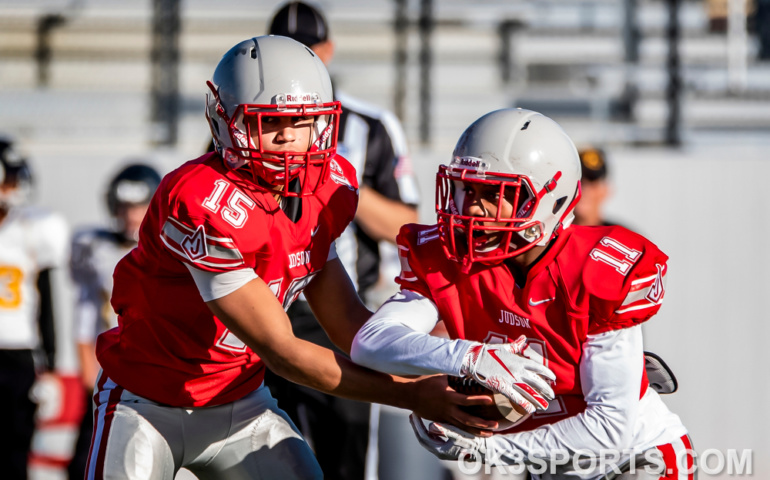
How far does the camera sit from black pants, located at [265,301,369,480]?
3385mm

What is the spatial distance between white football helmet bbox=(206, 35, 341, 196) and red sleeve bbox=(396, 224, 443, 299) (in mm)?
263

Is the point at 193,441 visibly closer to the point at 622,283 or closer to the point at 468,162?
the point at 468,162

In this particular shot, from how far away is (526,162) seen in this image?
2.24 m

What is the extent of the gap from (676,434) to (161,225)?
1.37 m

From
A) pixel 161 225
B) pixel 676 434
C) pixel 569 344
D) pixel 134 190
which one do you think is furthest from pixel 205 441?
pixel 134 190

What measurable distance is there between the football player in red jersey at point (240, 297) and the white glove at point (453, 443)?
9cm

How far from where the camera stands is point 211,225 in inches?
86.5

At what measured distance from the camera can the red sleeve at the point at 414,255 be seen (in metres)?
2.30

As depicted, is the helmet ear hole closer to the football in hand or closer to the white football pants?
the football in hand

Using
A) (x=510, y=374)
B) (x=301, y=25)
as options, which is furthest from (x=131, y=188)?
(x=510, y=374)

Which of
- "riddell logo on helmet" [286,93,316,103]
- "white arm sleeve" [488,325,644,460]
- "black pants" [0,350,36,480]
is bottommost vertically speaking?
"black pants" [0,350,36,480]

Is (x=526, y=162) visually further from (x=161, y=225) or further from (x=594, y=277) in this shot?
(x=161, y=225)

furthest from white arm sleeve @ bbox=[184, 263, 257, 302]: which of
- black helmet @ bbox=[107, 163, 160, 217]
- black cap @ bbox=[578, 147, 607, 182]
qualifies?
black cap @ bbox=[578, 147, 607, 182]

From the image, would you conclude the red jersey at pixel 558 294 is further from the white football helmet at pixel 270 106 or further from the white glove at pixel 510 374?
the white football helmet at pixel 270 106
